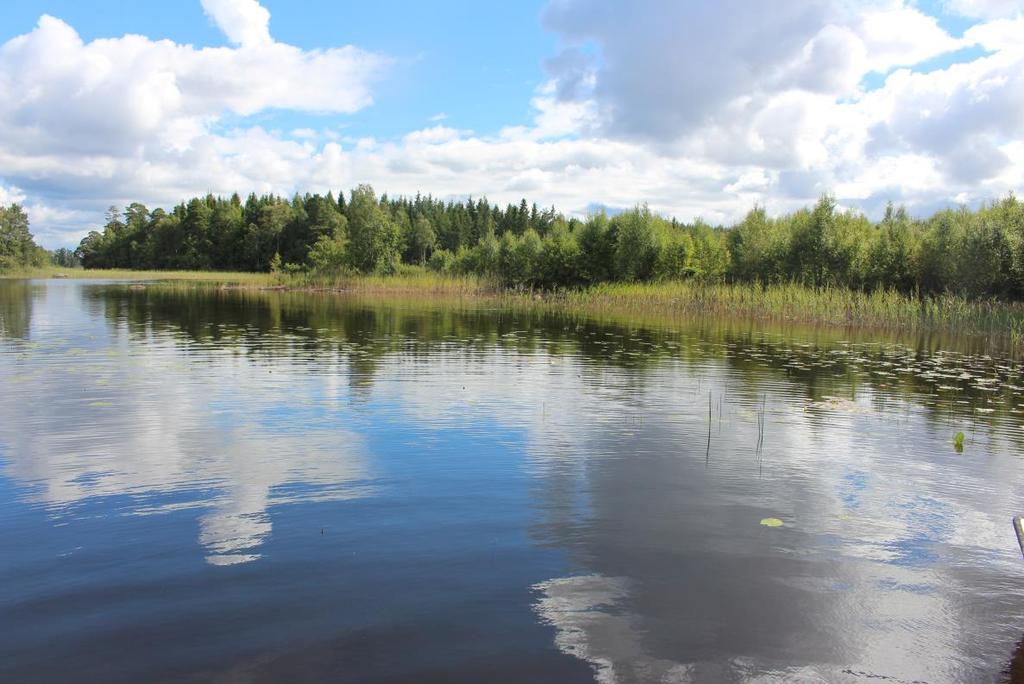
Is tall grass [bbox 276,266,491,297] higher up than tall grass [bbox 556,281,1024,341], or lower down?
higher up

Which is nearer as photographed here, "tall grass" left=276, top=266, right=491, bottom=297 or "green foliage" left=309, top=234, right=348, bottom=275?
"tall grass" left=276, top=266, right=491, bottom=297

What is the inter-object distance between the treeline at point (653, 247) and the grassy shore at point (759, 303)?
2.34m

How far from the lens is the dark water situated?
16.6ft

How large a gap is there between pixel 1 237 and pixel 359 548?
119m

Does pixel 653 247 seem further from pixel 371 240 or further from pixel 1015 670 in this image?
pixel 1015 670

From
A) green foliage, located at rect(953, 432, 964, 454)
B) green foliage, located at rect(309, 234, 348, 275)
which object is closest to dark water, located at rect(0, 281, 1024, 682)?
green foliage, located at rect(953, 432, 964, 454)

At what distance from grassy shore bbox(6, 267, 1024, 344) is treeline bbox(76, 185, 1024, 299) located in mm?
2337

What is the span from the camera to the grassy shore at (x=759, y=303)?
1348 inches

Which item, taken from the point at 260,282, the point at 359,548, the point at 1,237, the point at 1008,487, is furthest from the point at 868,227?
the point at 1,237

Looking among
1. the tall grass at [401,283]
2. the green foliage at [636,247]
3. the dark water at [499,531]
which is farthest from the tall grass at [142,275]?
the dark water at [499,531]

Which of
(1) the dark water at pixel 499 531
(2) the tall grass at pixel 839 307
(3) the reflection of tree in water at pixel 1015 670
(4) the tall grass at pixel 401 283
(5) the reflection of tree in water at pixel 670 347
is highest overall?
(4) the tall grass at pixel 401 283

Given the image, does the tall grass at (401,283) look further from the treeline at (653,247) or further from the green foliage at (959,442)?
the green foliage at (959,442)

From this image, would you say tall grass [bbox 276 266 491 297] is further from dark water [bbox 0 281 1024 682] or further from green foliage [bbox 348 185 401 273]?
dark water [bbox 0 281 1024 682]

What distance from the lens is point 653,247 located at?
6256cm
